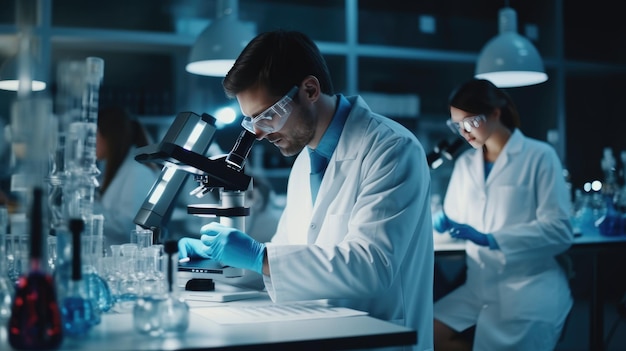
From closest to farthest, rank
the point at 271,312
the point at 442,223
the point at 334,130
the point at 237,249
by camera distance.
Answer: the point at 271,312, the point at 237,249, the point at 334,130, the point at 442,223

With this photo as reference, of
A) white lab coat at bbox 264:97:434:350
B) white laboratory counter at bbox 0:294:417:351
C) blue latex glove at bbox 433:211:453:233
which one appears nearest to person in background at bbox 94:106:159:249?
blue latex glove at bbox 433:211:453:233

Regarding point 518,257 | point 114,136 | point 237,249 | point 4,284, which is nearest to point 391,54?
point 114,136

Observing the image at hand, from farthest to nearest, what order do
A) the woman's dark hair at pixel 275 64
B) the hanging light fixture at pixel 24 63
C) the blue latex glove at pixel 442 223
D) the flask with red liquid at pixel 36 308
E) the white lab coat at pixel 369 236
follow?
the blue latex glove at pixel 442 223, the woman's dark hair at pixel 275 64, the white lab coat at pixel 369 236, the hanging light fixture at pixel 24 63, the flask with red liquid at pixel 36 308

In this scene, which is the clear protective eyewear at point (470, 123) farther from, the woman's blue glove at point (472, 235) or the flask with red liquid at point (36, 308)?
the flask with red liquid at point (36, 308)

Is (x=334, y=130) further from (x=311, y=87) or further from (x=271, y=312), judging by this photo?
(x=271, y=312)

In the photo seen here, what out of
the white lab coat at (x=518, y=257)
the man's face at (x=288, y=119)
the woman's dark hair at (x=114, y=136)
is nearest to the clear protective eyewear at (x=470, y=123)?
the white lab coat at (x=518, y=257)

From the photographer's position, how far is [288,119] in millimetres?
1923

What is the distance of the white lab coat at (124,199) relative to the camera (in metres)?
3.56

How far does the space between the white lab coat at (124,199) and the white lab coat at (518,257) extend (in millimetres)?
1618

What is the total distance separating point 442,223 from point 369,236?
61.0 inches

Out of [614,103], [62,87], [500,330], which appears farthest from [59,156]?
[614,103]

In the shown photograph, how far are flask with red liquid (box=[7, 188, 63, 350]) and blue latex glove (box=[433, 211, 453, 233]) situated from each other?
2171mm

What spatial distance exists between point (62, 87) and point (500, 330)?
2156mm

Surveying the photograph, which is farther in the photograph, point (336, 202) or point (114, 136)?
point (114, 136)
